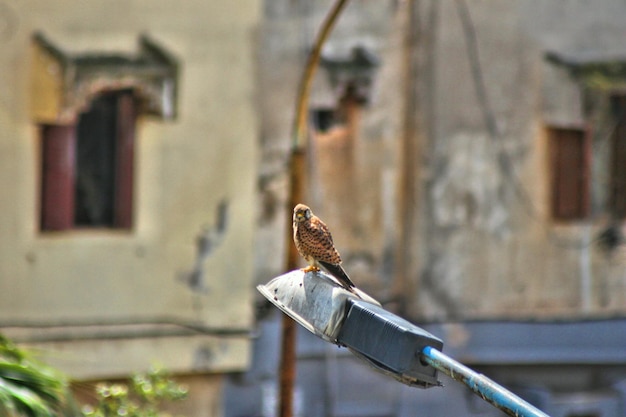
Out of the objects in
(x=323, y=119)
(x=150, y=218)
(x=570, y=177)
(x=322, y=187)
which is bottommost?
(x=150, y=218)

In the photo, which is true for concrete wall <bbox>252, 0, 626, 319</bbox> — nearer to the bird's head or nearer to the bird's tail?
the bird's head

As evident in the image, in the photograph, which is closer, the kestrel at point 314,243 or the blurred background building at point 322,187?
the kestrel at point 314,243

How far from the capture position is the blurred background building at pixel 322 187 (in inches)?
553

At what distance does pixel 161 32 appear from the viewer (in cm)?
1433

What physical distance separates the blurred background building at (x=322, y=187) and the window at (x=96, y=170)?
0.02 m

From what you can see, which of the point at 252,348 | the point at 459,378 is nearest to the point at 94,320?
the point at 252,348

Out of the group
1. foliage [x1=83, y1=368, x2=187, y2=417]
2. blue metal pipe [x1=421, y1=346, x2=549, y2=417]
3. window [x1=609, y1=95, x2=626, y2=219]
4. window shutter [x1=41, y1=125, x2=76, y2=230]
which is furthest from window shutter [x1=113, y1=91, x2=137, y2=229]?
blue metal pipe [x1=421, y1=346, x2=549, y2=417]

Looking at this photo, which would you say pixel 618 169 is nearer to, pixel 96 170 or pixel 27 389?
pixel 96 170

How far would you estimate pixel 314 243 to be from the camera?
7.85 meters

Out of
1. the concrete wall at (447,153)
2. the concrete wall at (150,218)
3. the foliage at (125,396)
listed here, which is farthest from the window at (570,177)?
the foliage at (125,396)

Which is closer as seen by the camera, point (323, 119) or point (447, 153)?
point (323, 119)

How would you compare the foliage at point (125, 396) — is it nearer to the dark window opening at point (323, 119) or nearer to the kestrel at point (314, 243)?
the kestrel at point (314, 243)

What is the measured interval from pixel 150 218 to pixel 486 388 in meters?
10.4

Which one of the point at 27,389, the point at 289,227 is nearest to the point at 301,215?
the point at 27,389
